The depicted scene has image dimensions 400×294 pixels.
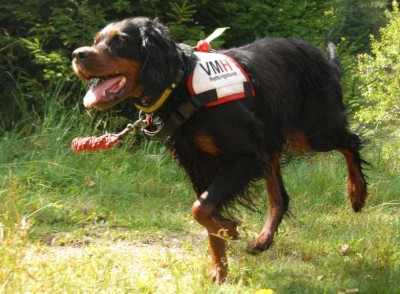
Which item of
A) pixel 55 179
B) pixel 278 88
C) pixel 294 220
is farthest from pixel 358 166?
pixel 55 179

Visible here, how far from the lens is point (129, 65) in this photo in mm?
3508

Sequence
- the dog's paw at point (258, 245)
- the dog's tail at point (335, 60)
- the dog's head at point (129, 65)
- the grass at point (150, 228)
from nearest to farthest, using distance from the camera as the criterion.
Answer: the grass at point (150, 228) < the dog's head at point (129, 65) < the dog's paw at point (258, 245) < the dog's tail at point (335, 60)

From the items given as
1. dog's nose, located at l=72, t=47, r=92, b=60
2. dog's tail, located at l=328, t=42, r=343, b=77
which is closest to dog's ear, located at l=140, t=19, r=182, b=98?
dog's nose, located at l=72, t=47, r=92, b=60

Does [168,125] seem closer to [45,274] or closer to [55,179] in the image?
[45,274]

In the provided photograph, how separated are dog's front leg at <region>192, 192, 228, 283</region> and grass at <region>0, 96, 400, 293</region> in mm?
72

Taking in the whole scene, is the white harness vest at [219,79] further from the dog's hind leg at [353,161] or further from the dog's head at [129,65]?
the dog's hind leg at [353,161]

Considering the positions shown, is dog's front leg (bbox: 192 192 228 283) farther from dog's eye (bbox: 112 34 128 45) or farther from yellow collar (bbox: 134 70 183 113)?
dog's eye (bbox: 112 34 128 45)

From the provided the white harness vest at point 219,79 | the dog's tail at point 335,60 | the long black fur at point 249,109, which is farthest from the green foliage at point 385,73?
the white harness vest at point 219,79

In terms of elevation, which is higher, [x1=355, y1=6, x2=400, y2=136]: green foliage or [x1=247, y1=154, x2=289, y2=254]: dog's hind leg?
[x1=247, y1=154, x2=289, y2=254]: dog's hind leg

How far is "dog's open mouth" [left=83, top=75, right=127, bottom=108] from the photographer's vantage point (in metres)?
3.44

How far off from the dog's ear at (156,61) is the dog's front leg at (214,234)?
25.6 inches

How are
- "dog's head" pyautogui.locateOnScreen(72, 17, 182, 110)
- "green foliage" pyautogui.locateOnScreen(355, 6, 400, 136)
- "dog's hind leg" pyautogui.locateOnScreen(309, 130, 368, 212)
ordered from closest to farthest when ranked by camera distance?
"dog's head" pyautogui.locateOnScreen(72, 17, 182, 110) → "dog's hind leg" pyautogui.locateOnScreen(309, 130, 368, 212) → "green foliage" pyautogui.locateOnScreen(355, 6, 400, 136)

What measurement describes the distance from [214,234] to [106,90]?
0.96 meters

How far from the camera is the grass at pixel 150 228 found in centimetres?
328
